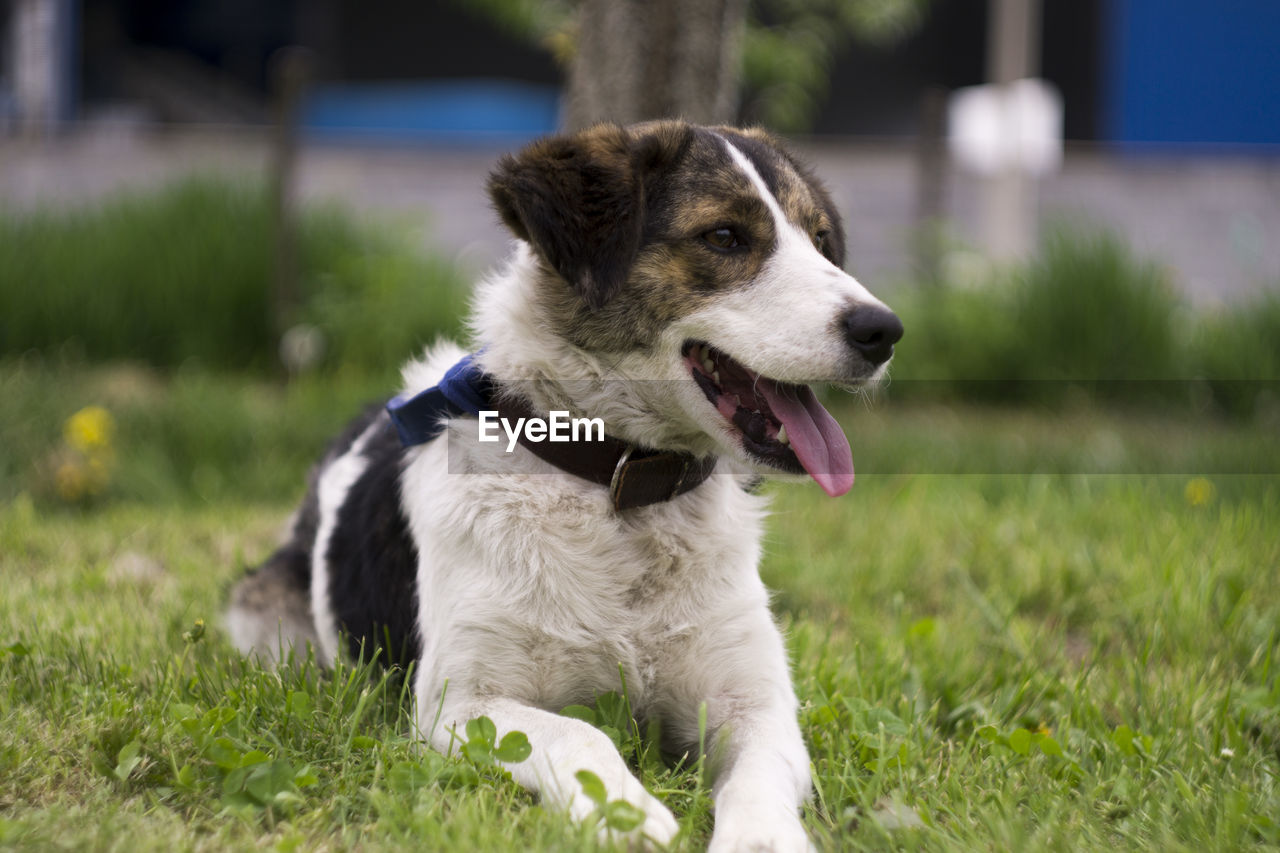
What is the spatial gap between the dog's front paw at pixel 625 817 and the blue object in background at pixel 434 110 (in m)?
12.5

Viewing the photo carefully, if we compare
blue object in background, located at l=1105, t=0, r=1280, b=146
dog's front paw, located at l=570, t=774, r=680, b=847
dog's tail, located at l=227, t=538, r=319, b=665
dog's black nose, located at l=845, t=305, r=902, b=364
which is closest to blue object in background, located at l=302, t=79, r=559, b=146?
blue object in background, located at l=1105, t=0, r=1280, b=146

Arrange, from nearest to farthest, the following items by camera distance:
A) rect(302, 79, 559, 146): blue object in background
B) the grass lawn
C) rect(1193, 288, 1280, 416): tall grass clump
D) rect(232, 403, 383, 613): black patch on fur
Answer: the grass lawn < rect(232, 403, 383, 613): black patch on fur < rect(1193, 288, 1280, 416): tall grass clump < rect(302, 79, 559, 146): blue object in background

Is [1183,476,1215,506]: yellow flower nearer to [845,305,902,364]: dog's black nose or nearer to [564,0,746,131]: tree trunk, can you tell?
[564,0,746,131]: tree trunk

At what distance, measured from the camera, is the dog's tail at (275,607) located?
131 inches

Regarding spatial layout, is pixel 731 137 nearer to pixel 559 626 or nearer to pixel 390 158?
pixel 559 626

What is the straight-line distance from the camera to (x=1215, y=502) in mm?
4828

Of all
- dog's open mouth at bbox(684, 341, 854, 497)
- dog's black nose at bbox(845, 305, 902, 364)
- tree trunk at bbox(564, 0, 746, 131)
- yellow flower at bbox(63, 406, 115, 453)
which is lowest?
yellow flower at bbox(63, 406, 115, 453)

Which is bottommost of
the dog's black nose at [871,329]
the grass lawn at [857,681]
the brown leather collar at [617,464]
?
the grass lawn at [857,681]

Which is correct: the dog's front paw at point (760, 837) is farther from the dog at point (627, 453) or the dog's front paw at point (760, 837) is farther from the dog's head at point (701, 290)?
the dog's head at point (701, 290)

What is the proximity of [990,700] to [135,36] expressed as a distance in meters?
18.2

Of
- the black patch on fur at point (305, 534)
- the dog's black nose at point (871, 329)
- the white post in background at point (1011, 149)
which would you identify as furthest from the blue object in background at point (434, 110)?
the dog's black nose at point (871, 329)

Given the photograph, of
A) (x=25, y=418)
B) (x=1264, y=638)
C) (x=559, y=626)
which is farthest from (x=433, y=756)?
(x=25, y=418)

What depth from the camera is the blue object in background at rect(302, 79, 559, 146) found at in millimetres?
14750

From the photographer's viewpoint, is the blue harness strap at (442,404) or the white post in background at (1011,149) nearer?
the blue harness strap at (442,404)
